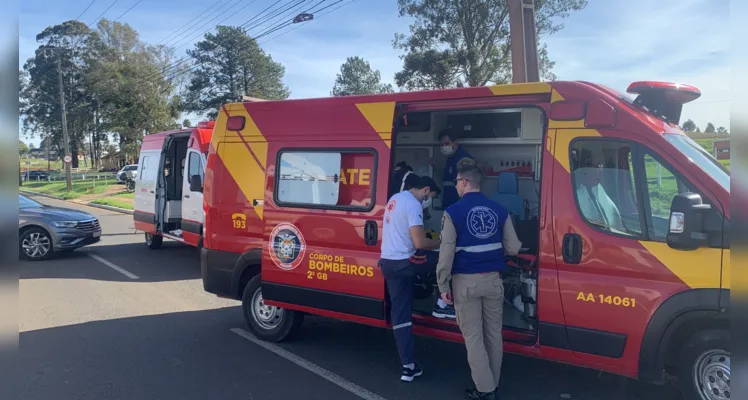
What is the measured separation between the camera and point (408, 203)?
15.5 ft

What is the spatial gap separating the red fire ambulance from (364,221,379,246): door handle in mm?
6183

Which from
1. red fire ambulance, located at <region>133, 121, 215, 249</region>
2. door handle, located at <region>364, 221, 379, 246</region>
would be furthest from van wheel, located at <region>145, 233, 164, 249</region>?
door handle, located at <region>364, 221, 379, 246</region>

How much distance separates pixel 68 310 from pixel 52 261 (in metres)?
4.49

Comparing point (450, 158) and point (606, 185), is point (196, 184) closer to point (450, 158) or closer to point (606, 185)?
point (450, 158)

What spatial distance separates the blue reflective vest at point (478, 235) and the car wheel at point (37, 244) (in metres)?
9.93

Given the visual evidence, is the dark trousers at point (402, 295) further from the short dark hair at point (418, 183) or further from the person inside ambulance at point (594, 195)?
the person inside ambulance at point (594, 195)

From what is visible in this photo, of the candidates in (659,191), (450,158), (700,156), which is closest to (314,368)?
(450,158)

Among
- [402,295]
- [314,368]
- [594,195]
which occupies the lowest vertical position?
[314,368]

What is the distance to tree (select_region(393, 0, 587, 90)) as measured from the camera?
30.3 m

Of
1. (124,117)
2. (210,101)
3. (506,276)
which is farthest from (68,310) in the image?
(210,101)

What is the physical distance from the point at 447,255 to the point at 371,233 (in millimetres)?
1027

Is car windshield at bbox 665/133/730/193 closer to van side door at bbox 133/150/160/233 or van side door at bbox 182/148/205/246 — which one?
van side door at bbox 182/148/205/246

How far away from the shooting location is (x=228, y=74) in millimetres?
56594

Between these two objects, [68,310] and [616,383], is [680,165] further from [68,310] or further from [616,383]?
[68,310]
